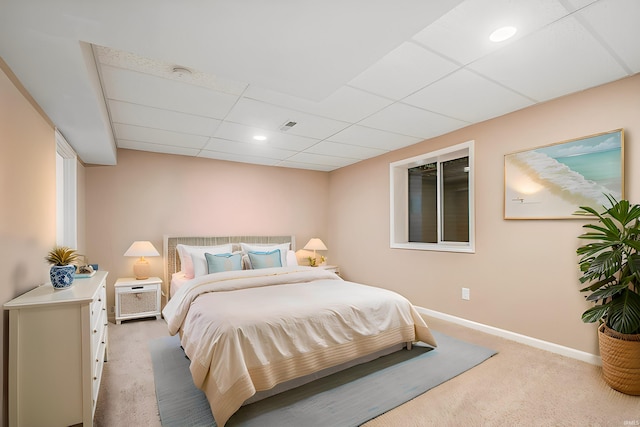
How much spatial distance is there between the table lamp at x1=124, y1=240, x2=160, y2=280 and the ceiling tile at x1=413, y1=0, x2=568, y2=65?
3.89 meters

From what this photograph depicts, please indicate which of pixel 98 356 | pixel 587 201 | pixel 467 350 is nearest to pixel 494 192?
pixel 587 201

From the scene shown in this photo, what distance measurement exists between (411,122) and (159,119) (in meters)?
2.69

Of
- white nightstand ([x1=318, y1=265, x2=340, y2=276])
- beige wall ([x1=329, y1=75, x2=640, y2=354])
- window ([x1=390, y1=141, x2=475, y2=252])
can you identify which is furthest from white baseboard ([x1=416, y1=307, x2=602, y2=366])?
white nightstand ([x1=318, y1=265, x2=340, y2=276])

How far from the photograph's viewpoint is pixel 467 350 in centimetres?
299

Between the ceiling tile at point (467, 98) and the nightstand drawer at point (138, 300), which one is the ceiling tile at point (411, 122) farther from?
the nightstand drawer at point (138, 300)

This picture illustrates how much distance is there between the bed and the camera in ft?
6.76

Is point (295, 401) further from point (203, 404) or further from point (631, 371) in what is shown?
point (631, 371)

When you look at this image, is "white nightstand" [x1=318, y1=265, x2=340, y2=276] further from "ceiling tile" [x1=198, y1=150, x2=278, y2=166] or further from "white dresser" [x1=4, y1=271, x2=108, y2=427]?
"white dresser" [x1=4, y1=271, x2=108, y2=427]

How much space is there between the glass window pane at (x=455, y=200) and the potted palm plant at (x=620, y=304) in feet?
5.12

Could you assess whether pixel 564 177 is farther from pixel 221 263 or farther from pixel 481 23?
pixel 221 263

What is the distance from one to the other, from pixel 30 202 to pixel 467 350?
3771 millimetres

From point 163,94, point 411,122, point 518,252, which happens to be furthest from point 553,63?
point 163,94

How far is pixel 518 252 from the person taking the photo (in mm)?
3189

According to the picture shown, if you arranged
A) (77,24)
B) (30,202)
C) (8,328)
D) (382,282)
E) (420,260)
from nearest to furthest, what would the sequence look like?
(77,24)
(8,328)
(30,202)
(420,260)
(382,282)
